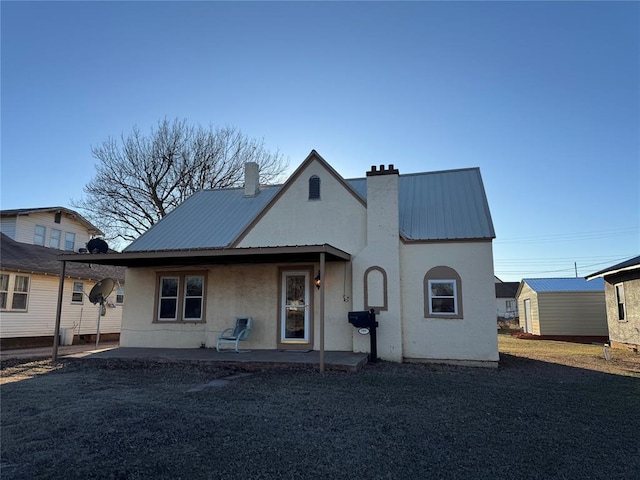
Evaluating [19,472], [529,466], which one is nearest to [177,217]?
[19,472]

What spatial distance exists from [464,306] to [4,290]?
16.5m

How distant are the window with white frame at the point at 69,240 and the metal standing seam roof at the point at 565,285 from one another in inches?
1037

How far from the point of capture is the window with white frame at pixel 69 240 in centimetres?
2384

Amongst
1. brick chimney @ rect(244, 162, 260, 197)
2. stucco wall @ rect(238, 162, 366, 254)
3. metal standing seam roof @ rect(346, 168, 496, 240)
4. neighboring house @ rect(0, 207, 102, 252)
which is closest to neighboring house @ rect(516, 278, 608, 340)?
metal standing seam roof @ rect(346, 168, 496, 240)

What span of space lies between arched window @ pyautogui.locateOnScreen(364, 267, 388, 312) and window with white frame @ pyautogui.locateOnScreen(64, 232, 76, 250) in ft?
66.6

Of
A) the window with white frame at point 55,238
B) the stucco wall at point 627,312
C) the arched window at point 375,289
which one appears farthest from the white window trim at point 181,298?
the stucco wall at point 627,312

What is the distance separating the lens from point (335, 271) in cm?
1148

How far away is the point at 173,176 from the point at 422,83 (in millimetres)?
17530

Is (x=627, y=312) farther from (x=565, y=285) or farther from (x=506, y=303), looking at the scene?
(x=506, y=303)

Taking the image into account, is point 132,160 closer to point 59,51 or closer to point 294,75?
point 59,51

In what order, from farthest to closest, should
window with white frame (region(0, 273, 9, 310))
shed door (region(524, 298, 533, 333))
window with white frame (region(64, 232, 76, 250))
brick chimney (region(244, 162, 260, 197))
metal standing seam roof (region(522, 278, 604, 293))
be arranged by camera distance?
1. shed door (region(524, 298, 533, 333))
2. window with white frame (region(64, 232, 76, 250))
3. metal standing seam roof (region(522, 278, 604, 293))
4. window with white frame (region(0, 273, 9, 310))
5. brick chimney (region(244, 162, 260, 197))

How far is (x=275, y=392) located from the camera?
718 centimetres

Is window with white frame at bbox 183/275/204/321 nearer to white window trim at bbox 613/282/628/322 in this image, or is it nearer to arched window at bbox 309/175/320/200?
arched window at bbox 309/175/320/200

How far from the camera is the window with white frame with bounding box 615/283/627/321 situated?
15797mm
